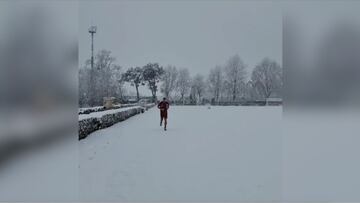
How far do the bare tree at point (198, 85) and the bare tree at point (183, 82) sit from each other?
6 centimetres

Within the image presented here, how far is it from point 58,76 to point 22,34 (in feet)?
1.20

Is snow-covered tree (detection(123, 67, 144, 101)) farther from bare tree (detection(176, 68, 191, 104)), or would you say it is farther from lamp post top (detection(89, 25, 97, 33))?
lamp post top (detection(89, 25, 97, 33))

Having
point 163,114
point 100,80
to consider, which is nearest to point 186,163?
point 163,114

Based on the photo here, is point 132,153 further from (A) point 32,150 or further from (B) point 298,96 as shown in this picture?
(B) point 298,96

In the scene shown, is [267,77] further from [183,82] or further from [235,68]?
[183,82]

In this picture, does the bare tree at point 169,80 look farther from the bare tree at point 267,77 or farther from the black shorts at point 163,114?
the bare tree at point 267,77

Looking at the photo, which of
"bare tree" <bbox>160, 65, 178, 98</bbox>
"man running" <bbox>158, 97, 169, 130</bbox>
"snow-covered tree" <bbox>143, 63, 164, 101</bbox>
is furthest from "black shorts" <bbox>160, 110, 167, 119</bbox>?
"snow-covered tree" <bbox>143, 63, 164, 101</bbox>

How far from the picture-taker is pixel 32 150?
2055 mm

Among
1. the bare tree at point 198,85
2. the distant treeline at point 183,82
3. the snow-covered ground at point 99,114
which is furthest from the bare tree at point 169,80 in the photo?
the snow-covered ground at point 99,114

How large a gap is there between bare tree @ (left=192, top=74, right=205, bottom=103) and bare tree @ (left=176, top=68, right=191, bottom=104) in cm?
6

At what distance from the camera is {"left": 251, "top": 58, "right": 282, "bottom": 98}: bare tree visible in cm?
237

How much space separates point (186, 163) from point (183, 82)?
801mm

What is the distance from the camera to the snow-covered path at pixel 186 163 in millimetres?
2246

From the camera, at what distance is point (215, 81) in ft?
9.85
